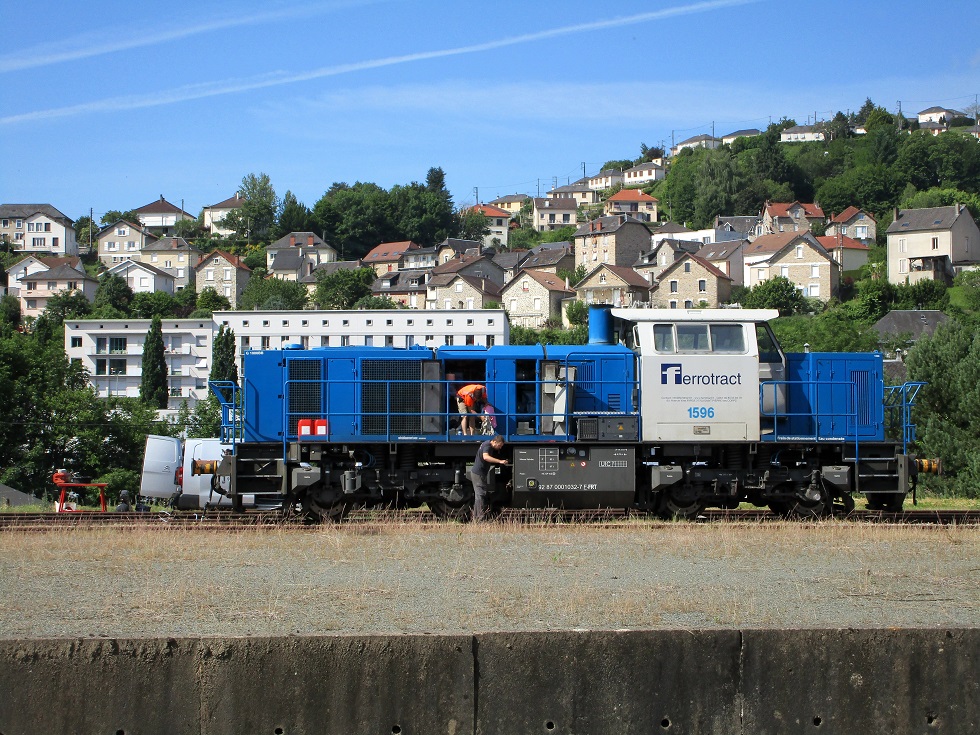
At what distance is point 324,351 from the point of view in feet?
54.9

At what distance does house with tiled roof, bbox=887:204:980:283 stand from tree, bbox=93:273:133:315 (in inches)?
3737

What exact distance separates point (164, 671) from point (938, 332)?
30416 mm

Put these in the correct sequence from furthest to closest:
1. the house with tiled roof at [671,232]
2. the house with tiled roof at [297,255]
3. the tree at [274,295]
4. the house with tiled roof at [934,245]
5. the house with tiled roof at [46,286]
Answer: the house with tiled roof at [671,232], the house with tiled roof at [297,255], the house with tiled roof at [46,286], the tree at [274,295], the house with tiled roof at [934,245]

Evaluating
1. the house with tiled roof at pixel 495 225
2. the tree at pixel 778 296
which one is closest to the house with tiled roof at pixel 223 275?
the house with tiled roof at pixel 495 225

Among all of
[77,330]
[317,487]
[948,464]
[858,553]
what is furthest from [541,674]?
[77,330]

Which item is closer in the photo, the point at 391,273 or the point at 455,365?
the point at 455,365

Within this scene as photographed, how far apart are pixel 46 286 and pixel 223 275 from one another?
23.8m

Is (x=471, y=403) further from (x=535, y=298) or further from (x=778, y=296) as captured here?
(x=535, y=298)

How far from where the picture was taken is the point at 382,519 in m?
16.3

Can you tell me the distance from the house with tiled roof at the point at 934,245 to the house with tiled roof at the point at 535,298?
39.5 meters

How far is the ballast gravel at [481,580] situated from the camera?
752 centimetres

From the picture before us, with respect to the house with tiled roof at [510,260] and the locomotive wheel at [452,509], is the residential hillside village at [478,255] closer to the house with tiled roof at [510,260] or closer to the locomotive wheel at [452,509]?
the house with tiled roof at [510,260]

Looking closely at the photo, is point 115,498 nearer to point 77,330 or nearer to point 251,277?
point 77,330

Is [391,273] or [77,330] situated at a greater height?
[391,273]
